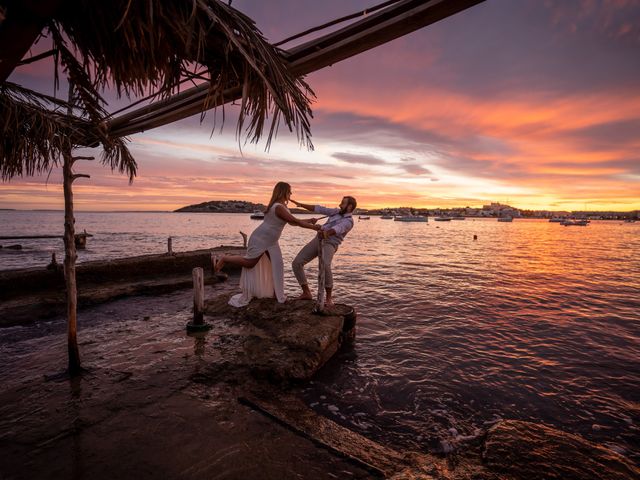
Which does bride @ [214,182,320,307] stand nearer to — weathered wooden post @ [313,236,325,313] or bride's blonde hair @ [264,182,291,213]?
bride's blonde hair @ [264,182,291,213]

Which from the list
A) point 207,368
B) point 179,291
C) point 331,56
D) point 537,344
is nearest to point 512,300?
point 537,344

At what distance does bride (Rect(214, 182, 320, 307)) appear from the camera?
22.1 feet

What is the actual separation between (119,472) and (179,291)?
36.6 ft

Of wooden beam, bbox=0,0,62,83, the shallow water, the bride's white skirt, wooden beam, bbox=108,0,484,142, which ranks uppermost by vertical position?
wooden beam, bbox=108,0,484,142

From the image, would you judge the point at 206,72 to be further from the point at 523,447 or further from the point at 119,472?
the point at 523,447

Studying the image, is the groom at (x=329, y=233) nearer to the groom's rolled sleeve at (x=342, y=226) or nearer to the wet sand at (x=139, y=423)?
the groom's rolled sleeve at (x=342, y=226)

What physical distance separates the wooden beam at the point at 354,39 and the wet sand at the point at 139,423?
3868mm

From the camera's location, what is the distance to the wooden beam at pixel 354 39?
2.18 m

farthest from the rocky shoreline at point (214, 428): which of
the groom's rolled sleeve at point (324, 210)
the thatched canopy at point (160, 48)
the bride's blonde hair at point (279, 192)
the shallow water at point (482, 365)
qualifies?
the thatched canopy at point (160, 48)

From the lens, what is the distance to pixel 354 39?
2436mm

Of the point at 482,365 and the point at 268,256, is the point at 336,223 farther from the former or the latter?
the point at 482,365

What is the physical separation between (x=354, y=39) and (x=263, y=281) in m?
6.14

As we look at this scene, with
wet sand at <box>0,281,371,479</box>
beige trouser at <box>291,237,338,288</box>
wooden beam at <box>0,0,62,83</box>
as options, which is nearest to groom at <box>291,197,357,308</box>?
beige trouser at <box>291,237,338,288</box>

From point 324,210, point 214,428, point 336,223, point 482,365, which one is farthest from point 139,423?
point 482,365
